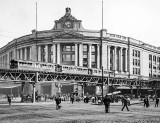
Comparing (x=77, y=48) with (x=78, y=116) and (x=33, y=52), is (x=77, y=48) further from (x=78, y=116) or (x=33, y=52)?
(x=78, y=116)

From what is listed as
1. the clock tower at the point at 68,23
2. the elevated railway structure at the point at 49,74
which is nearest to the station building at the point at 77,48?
the clock tower at the point at 68,23

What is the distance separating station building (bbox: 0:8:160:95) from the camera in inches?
3255

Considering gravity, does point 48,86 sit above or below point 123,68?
below

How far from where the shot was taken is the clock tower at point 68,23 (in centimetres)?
8512

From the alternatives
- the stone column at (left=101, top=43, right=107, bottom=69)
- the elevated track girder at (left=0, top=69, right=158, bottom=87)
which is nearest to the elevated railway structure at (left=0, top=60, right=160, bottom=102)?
the elevated track girder at (left=0, top=69, right=158, bottom=87)

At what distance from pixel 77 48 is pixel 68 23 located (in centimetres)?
870

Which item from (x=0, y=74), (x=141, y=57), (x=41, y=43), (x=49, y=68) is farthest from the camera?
(x=141, y=57)

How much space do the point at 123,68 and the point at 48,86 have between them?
2847 cm

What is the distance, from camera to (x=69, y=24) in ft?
279

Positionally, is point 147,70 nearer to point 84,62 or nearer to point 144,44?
point 144,44

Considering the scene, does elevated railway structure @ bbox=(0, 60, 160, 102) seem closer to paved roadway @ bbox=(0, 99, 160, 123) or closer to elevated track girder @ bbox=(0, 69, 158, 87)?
elevated track girder @ bbox=(0, 69, 158, 87)

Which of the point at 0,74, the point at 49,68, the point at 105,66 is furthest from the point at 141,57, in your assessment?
the point at 0,74

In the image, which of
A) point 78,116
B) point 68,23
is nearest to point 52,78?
point 78,116

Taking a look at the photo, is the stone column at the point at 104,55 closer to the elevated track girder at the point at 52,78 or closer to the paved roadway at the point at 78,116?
the elevated track girder at the point at 52,78
